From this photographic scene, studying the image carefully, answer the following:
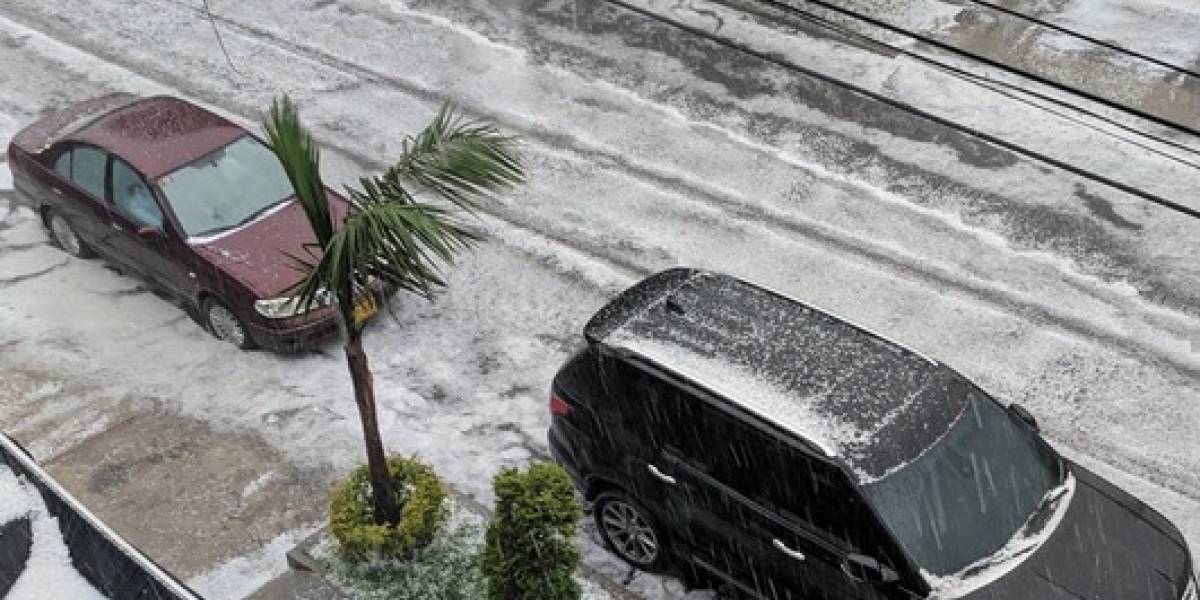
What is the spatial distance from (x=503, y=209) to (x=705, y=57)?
3948 mm

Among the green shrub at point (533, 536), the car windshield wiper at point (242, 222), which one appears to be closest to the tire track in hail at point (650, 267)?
the car windshield wiper at point (242, 222)

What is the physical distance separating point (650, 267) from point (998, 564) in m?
5.56

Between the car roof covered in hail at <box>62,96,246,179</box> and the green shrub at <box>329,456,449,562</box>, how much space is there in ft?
15.0

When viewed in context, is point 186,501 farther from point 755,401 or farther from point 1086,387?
point 1086,387

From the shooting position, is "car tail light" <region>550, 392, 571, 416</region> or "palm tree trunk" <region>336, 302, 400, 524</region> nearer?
"palm tree trunk" <region>336, 302, 400, 524</region>

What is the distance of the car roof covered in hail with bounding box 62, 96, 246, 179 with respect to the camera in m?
12.7

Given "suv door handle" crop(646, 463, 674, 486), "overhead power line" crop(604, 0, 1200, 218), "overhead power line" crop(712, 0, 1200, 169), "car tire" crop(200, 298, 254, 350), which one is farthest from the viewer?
"overhead power line" crop(712, 0, 1200, 169)

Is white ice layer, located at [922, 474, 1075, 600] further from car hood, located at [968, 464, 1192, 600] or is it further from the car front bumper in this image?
the car front bumper

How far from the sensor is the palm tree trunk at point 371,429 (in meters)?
8.38

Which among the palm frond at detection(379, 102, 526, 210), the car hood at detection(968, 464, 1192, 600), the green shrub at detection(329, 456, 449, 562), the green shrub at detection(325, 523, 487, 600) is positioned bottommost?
the green shrub at detection(325, 523, 487, 600)

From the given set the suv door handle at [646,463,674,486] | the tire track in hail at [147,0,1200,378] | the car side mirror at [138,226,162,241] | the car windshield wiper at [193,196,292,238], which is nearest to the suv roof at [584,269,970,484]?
the suv door handle at [646,463,674,486]

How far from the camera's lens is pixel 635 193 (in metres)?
14.4

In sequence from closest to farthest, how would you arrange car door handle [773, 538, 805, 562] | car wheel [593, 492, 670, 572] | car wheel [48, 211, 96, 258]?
car door handle [773, 538, 805, 562] → car wheel [593, 492, 670, 572] → car wheel [48, 211, 96, 258]

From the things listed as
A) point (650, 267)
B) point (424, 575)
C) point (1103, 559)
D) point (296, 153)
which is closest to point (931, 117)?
point (650, 267)
